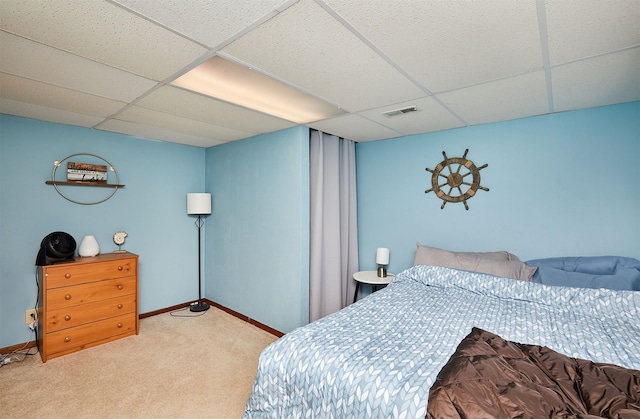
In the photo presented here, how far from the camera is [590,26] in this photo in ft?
4.42

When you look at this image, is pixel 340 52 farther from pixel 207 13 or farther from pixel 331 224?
pixel 331 224

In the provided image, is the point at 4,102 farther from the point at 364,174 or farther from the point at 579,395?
the point at 579,395

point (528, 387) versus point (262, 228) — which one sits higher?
point (262, 228)

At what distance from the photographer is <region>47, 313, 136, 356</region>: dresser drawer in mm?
2617

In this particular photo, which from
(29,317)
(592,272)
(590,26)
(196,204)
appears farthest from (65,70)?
(592,272)

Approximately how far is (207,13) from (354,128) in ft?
6.47

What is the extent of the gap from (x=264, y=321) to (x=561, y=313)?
8.84 ft

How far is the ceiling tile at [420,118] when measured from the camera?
2.37 metres

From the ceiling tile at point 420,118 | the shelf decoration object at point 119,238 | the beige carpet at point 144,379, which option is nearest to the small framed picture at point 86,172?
the shelf decoration object at point 119,238

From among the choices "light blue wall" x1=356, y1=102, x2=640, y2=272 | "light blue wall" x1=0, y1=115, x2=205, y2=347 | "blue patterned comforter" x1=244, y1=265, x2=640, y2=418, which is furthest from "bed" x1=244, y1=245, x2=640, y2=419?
"light blue wall" x1=0, y1=115, x2=205, y2=347

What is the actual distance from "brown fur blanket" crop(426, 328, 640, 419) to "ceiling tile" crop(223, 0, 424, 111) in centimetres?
158

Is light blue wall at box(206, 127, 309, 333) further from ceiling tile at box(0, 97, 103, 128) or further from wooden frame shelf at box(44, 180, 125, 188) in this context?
ceiling tile at box(0, 97, 103, 128)

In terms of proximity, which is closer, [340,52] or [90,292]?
[340,52]

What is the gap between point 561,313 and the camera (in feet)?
6.36
